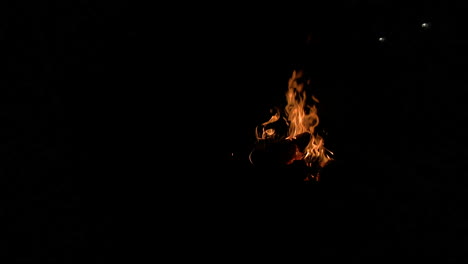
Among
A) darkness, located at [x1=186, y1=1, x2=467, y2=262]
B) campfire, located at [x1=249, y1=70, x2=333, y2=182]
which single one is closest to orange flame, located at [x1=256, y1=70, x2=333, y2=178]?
campfire, located at [x1=249, y1=70, x2=333, y2=182]

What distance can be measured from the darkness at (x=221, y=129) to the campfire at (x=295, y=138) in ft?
0.35

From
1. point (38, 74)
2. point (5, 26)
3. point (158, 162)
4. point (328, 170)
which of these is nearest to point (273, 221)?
point (328, 170)

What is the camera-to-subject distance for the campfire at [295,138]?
2.75 metres

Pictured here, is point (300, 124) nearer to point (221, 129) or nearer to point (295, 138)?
point (295, 138)

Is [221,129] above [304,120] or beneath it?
beneath

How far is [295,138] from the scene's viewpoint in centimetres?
287

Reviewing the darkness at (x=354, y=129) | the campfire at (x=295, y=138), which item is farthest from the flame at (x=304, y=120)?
the darkness at (x=354, y=129)

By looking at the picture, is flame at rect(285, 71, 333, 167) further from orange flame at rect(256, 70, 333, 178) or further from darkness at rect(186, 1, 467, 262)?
darkness at rect(186, 1, 467, 262)

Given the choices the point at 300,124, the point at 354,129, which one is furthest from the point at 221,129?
the point at 354,129

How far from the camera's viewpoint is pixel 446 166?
2.93 m

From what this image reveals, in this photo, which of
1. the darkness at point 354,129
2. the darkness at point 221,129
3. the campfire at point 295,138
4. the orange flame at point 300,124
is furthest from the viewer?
the orange flame at point 300,124

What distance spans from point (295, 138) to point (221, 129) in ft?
2.39

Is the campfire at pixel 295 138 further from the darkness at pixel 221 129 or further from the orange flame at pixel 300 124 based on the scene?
the darkness at pixel 221 129

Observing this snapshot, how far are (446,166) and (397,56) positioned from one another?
1141 millimetres
